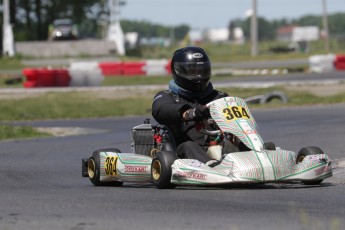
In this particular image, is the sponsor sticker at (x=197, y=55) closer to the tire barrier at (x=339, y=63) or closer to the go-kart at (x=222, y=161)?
the go-kart at (x=222, y=161)

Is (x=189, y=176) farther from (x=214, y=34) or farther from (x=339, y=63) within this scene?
(x=214, y=34)

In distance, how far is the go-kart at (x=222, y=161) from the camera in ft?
25.2

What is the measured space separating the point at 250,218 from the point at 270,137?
797 centimetres

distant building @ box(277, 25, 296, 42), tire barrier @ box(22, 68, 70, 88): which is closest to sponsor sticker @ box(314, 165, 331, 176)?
tire barrier @ box(22, 68, 70, 88)

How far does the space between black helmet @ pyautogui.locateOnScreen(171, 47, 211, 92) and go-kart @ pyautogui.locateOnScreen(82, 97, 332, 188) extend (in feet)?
1.57

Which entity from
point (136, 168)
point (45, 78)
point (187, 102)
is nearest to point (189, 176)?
point (136, 168)

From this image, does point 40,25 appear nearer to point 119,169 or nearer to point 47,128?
point 47,128

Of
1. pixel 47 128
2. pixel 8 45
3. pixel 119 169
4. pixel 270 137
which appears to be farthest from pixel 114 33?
pixel 119 169

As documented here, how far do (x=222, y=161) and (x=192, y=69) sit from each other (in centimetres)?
139

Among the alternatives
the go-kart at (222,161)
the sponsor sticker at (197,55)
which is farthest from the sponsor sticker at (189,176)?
the sponsor sticker at (197,55)

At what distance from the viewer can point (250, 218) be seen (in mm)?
6105

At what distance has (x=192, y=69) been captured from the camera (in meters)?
9.00

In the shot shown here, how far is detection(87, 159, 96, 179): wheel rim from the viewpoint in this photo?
30.6 ft

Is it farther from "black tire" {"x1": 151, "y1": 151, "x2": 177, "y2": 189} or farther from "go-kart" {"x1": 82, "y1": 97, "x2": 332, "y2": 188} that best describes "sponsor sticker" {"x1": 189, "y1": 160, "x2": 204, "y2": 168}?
"black tire" {"x1": 151, "y1": 151, "x2": 177, "y2": 189}
